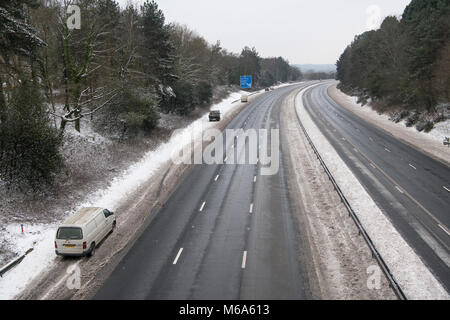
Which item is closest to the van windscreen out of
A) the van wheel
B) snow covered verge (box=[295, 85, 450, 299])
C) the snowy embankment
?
the van wheel

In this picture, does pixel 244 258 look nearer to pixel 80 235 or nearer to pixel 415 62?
pixel 80 235

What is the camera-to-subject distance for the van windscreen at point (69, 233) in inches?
612

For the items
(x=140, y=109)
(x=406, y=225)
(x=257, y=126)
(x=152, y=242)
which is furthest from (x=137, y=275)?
(x=257, y=126)

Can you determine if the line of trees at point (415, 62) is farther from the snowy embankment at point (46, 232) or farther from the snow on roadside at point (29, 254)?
the snow on roadside at point (29, 254)

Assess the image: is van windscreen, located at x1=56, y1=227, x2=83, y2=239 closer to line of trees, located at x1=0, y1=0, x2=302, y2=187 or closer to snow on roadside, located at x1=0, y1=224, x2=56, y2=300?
snow on roadside, located at x1=0, y1=224, x2=56, y2=300

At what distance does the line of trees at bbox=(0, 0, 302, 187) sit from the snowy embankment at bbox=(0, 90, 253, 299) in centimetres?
342

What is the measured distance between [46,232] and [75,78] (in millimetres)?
15706

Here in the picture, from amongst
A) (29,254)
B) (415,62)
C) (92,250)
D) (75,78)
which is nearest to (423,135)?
(415,62)

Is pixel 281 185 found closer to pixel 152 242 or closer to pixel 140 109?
pixel 152 242

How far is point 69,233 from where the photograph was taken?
51.4ft

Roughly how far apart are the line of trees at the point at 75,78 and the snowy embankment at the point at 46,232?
3.42 metres

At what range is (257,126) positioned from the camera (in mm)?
49031

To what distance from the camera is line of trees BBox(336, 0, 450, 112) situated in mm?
44406

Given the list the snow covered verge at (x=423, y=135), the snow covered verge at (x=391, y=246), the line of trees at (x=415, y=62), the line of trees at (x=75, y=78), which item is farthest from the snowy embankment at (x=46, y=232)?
the line of trees at (x=415, y=62)
